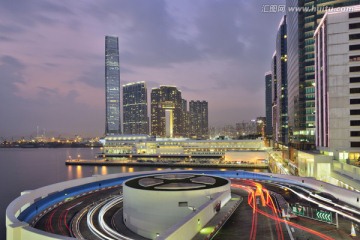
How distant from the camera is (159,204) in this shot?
1038 inches

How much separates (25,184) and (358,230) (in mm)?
93647

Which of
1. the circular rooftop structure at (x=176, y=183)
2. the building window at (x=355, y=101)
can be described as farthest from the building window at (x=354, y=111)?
the circular rooftop structure at (x=176, y=183)

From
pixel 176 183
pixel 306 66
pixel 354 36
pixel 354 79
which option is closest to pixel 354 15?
pixel 354 36

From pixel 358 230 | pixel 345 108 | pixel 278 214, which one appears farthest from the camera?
pixel 345 108

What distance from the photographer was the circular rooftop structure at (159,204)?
26.1 meters

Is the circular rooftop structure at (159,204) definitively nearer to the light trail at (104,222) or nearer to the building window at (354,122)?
the light trail at (104,222)

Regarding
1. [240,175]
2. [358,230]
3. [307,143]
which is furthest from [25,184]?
[358,230]

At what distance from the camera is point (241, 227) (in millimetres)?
22406

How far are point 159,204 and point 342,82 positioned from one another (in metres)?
51.3

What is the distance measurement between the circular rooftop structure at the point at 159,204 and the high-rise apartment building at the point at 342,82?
4367 cm

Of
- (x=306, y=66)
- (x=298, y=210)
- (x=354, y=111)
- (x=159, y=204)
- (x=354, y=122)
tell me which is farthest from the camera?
(x=306, y=66)

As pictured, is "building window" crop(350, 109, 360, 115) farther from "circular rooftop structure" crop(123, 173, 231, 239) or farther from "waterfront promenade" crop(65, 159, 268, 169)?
"waterfront promenade" crop(65, 159, 268, 169)

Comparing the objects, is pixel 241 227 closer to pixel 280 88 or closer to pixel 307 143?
pixel 307 143

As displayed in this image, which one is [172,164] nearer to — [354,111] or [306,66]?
[306,66]
